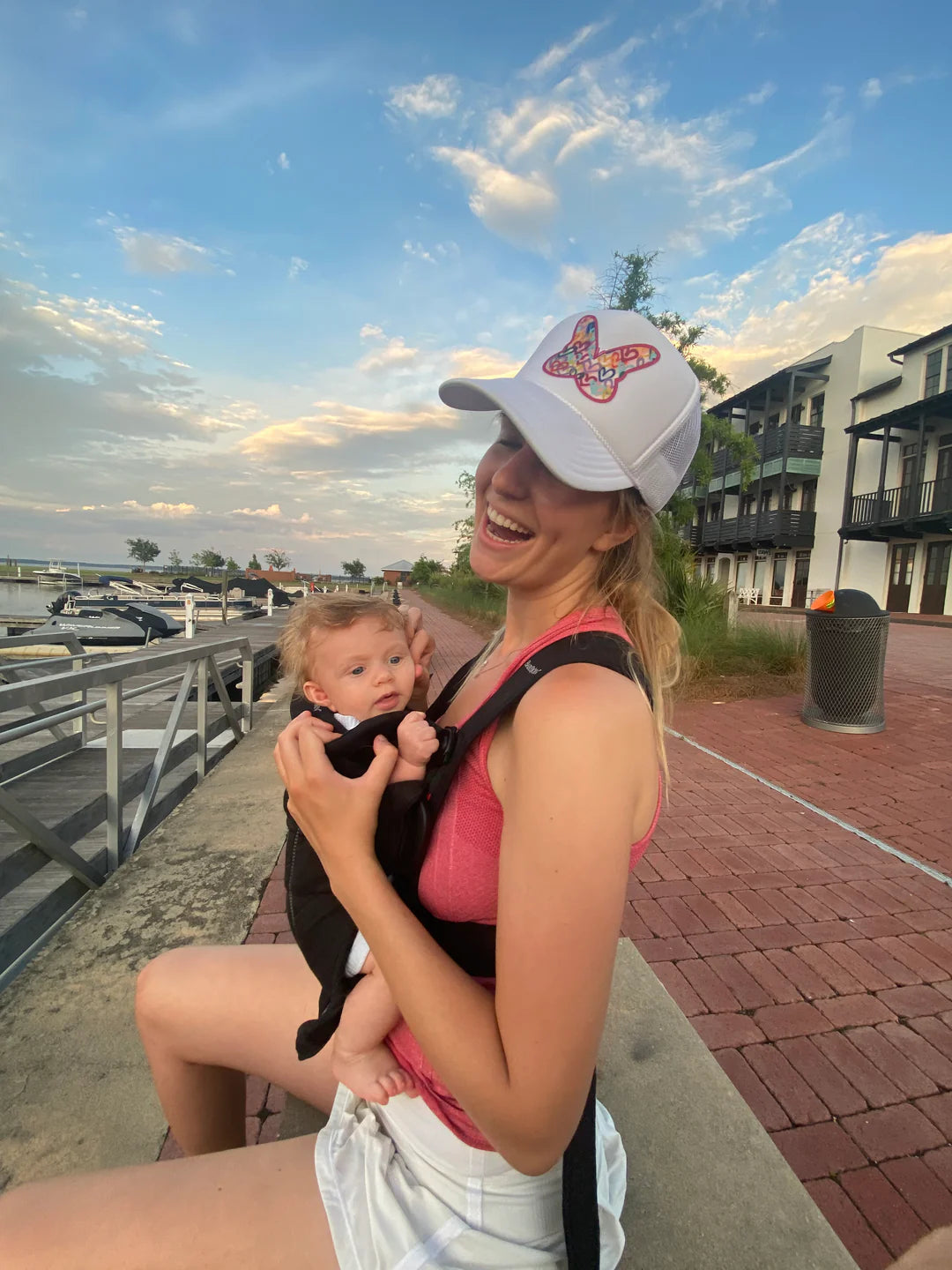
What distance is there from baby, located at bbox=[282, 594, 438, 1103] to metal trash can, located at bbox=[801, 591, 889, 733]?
5797mm

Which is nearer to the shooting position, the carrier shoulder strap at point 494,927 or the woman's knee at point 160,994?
the carrier shoulder strap at point 494,927

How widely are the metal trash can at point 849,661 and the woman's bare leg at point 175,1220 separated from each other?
21.4ft

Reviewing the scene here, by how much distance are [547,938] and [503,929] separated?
64 millimetres

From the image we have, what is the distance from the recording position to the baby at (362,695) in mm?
1142

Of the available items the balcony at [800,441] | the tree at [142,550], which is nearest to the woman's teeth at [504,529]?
the balcony at [800,441]

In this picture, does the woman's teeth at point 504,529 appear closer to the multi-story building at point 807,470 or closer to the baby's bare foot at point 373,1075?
the baby's bare foot at point 373,1075

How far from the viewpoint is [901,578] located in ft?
79.5

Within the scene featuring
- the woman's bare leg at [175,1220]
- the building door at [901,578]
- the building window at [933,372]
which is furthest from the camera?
the building door at [901,578]

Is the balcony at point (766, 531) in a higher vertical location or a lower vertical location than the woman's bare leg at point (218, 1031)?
higher

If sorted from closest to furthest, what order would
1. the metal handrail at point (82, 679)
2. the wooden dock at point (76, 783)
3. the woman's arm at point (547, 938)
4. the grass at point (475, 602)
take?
the woman's arm at point (547, 938) → the metal handrail at point (82, 679) → the wooden dock at point (76, 783) → the grass at point (475, 602)

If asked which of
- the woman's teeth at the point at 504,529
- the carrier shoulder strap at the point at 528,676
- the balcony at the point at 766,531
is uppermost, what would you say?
the balcony at the point at 766,531

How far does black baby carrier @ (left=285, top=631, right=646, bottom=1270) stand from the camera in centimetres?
96

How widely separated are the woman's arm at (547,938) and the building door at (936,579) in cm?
2609

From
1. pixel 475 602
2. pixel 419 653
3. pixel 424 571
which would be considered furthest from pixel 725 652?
pixel 424 571
